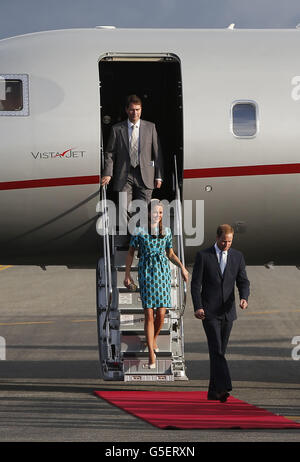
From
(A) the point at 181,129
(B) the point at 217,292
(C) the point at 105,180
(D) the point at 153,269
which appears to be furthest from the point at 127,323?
(A) the point at 181,129

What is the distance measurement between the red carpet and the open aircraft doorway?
335 centimetres

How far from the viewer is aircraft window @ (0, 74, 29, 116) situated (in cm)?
1330

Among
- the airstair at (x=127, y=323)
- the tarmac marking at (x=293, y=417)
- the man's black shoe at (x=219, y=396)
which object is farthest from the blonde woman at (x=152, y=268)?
the tarmac marking at (x=293, y=417)

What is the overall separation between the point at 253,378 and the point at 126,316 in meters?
3.55

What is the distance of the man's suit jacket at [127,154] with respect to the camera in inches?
538

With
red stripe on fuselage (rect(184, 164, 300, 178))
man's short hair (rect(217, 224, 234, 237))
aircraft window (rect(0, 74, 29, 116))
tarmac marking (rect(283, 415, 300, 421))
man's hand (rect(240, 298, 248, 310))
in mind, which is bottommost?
tarmac marking (rect(283, 415, 300, 421))

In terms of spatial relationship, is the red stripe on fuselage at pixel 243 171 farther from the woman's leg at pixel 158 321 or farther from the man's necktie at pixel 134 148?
the woman's leg at pixel 158 321

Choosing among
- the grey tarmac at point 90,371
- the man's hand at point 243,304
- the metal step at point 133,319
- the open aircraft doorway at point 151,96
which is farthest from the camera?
the open aircraft doorway at point 151,96

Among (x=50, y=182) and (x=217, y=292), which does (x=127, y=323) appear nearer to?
(x=217, y=292)

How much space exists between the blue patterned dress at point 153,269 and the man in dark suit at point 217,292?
0.56m

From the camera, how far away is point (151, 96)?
15.2 meters

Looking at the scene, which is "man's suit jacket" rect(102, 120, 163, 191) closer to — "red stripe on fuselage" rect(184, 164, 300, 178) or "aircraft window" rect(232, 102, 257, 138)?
"red stripe on fuselage" rect(184, 164, 300, 178)

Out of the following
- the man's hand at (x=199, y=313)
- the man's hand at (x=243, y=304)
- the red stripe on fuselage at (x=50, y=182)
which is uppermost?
the red stripe on fuselage at (x=50, y=182)

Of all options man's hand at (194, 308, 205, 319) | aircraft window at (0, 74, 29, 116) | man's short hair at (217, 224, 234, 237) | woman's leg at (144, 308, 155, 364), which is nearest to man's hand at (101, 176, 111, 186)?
aircraft window at (0, 74, 29, 116)
